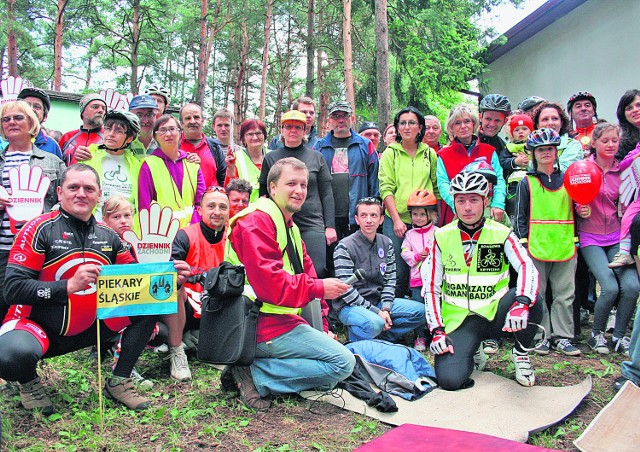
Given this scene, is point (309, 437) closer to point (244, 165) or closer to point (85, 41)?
point (244, 165)

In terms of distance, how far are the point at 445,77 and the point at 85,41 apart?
77.8 feet

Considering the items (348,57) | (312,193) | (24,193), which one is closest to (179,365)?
(24,193)

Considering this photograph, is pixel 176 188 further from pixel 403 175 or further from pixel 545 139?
pixel 545 139

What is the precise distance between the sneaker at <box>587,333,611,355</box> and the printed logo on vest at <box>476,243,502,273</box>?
1414 millimetres

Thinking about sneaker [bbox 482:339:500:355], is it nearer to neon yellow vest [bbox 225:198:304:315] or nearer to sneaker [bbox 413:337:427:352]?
sneaker [bbox 413:337:427:352]

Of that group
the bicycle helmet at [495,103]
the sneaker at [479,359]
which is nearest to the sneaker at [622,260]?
the sneaker at [479,359]

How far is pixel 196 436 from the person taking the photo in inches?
129

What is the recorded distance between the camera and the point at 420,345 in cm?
515

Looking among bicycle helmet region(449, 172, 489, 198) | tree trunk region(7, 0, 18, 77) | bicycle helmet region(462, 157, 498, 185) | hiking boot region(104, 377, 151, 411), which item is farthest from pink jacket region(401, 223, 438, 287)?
tree trunk region(7, 0, 18, 77)

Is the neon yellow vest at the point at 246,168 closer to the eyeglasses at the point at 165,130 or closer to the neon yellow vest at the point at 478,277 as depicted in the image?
the eyeglasses at the point at 165,130

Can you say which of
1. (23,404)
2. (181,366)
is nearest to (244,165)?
(181,366)

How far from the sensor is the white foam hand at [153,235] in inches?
144

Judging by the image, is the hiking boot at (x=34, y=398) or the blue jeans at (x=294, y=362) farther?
the blue jeans at (x=294, y=362)

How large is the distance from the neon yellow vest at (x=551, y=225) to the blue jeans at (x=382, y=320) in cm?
124
